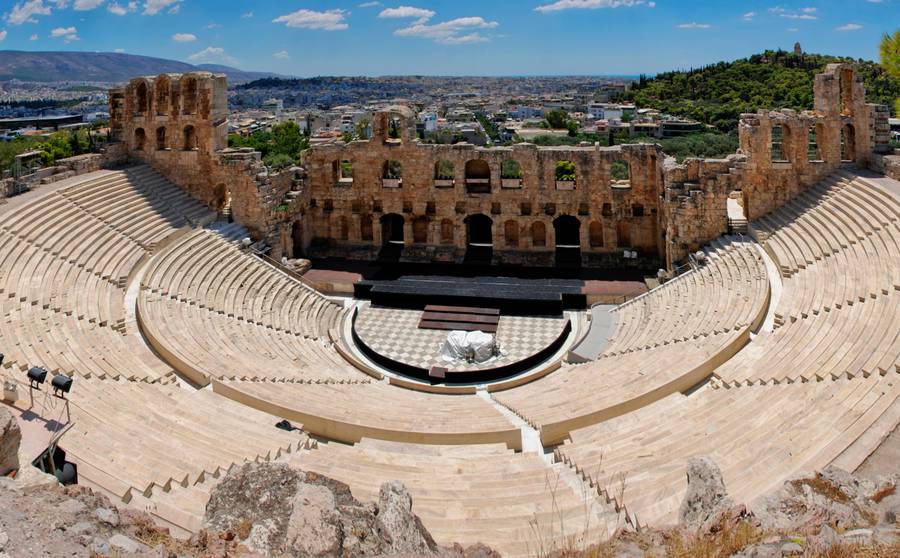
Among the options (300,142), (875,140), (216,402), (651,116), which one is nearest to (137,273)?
(216,402)

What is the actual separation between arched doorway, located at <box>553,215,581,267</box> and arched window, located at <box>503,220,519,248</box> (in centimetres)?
186

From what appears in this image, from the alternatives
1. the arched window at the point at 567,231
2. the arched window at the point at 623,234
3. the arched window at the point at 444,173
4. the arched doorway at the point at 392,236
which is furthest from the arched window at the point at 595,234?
the arched doorway at the point at 392,236

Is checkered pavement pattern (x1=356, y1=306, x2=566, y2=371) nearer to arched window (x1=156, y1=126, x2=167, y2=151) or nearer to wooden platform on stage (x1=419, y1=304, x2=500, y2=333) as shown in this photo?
wooden platform on stage (x1=419, y1=304, x2=500, y2=333)

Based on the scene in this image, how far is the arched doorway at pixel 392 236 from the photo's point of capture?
107 feet

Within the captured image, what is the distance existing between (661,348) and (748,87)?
87.8 metres

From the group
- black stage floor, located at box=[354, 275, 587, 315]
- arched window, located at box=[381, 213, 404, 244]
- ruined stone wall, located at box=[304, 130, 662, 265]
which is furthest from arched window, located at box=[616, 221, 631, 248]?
arched window, located at box=[381, 213, 404, 244]

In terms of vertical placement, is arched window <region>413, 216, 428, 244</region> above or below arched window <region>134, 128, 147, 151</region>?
below

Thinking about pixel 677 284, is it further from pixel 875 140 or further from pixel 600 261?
pixel 875 140

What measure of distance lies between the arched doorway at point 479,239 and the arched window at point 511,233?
721 mm

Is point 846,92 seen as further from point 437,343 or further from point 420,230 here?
point 420,230

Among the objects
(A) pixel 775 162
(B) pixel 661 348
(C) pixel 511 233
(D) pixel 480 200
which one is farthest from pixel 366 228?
(A) pixel 775 162

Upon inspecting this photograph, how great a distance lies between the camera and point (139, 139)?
1230 inches

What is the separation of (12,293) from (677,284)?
21597mm

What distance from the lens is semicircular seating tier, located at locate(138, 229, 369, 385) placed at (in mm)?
18594
